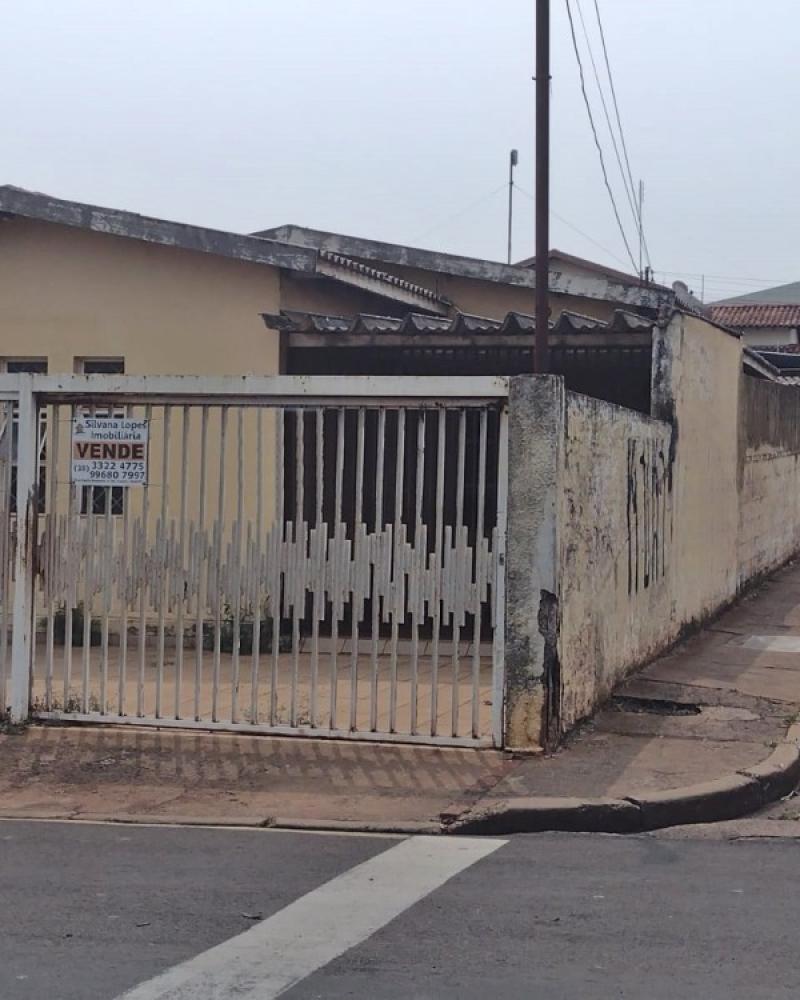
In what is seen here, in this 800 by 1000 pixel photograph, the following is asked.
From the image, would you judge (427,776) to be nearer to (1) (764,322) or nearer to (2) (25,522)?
(2) (25,522)

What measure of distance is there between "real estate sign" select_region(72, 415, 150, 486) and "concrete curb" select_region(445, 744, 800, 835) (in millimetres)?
3235

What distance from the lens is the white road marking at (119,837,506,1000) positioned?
4484mm

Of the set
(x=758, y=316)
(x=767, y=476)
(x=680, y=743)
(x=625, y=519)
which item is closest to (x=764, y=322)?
(x=758, y=316)

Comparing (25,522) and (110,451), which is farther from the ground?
(110,451)

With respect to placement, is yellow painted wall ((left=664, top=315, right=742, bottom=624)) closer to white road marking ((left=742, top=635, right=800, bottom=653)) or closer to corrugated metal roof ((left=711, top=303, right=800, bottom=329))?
white road marking ((left=742, top=635, right=800, bottom=653))

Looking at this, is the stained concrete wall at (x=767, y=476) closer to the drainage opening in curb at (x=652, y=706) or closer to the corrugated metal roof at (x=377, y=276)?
the corrugated metal roof at (x=377, y=276)

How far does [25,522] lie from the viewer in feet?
28.2

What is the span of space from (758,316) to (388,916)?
39.2 m

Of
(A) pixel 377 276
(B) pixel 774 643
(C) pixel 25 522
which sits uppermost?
(A) pixel 377 276

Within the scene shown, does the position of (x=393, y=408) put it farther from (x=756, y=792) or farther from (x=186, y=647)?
(x=186, y=647)

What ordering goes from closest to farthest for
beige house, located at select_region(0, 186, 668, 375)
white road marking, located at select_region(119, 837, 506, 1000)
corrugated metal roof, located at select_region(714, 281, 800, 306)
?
1. white road marking, located at select_region(119, 837, 506, 1000)
2. beige house, located at select_region(0, 186, 668, 375)
3. corrugated metal roof, located at select_region(714, 281, 800, 306)

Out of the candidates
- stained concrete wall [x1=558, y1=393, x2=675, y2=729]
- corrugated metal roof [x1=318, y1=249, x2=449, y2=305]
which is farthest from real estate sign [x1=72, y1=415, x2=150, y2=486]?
corrugated metal roof [x1=318, y1=249, x2=449, y2=305]

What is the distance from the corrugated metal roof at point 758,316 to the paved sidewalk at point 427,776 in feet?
104

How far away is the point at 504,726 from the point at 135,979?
3896 millimetres
